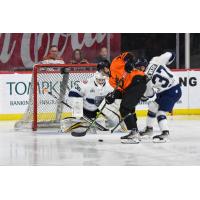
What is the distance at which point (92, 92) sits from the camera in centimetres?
654

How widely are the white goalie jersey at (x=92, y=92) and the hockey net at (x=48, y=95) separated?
494 millimetres

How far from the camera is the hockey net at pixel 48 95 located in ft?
23.1

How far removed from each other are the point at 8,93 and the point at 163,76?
9.87 feet

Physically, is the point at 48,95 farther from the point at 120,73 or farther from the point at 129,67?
the point at 129,67

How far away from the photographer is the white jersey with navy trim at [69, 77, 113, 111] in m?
6.54

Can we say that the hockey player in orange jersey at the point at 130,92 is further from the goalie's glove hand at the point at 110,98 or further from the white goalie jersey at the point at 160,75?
the white goalie jersey at the point at 160,75

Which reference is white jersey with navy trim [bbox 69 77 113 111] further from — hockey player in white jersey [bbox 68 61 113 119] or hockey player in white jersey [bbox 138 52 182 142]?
hockey player in white jersey [bbox 138 52 182 142]

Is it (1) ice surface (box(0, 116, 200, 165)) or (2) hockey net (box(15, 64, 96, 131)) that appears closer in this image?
(1) ice surface (box(0, 116, 200, 165))

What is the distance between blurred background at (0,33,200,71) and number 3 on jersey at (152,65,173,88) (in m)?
3.70

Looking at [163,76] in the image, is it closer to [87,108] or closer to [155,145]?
[155,145]

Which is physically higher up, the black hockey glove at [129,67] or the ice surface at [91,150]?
the black hockey glove at [129,67]

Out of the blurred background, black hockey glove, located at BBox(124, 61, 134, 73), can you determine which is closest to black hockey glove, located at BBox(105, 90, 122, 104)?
black hockey glove, located at BBox(124, 61, 134, 73)

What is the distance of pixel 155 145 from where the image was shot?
566 cm

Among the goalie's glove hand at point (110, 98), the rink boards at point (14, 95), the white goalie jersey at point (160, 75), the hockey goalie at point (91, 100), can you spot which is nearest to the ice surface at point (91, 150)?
the hockey goalie at point (91, 100)
